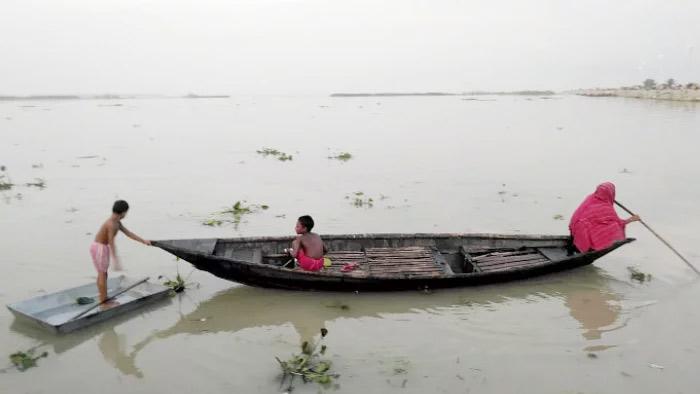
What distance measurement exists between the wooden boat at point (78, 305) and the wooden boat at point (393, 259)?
814 mm

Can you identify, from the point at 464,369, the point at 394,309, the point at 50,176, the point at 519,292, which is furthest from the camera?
the point at 50,176

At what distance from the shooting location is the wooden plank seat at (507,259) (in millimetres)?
7484

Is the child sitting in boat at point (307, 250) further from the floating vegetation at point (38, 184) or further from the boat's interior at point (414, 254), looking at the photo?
the floating vegetation at point (38, 184)

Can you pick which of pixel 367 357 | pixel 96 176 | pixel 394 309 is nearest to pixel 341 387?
pixel 367 357

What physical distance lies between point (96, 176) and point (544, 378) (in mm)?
14104

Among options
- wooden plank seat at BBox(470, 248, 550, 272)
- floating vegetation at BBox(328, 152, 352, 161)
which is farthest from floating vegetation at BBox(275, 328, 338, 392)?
floating vegetation at BBox(328, 152, 352, 161)

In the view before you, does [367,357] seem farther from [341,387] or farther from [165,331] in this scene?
[165,331]

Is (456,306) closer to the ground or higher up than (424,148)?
closer to the ground

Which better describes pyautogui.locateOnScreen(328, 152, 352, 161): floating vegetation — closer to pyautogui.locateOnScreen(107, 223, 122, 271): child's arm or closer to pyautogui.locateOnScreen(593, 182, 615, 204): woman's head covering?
pyautogui.locateOnScreen(593, 182, 615, 204): woman's head covering

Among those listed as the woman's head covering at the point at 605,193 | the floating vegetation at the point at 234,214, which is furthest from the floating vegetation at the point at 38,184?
the woman's head covering at the point at 605,193

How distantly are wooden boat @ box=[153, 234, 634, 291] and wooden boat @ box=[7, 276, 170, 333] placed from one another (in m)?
0.81

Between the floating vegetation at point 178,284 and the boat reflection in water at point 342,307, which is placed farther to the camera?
the floating vegetation at point 178,284

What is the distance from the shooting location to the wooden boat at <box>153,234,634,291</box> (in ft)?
21.2

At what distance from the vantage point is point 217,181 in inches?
587
